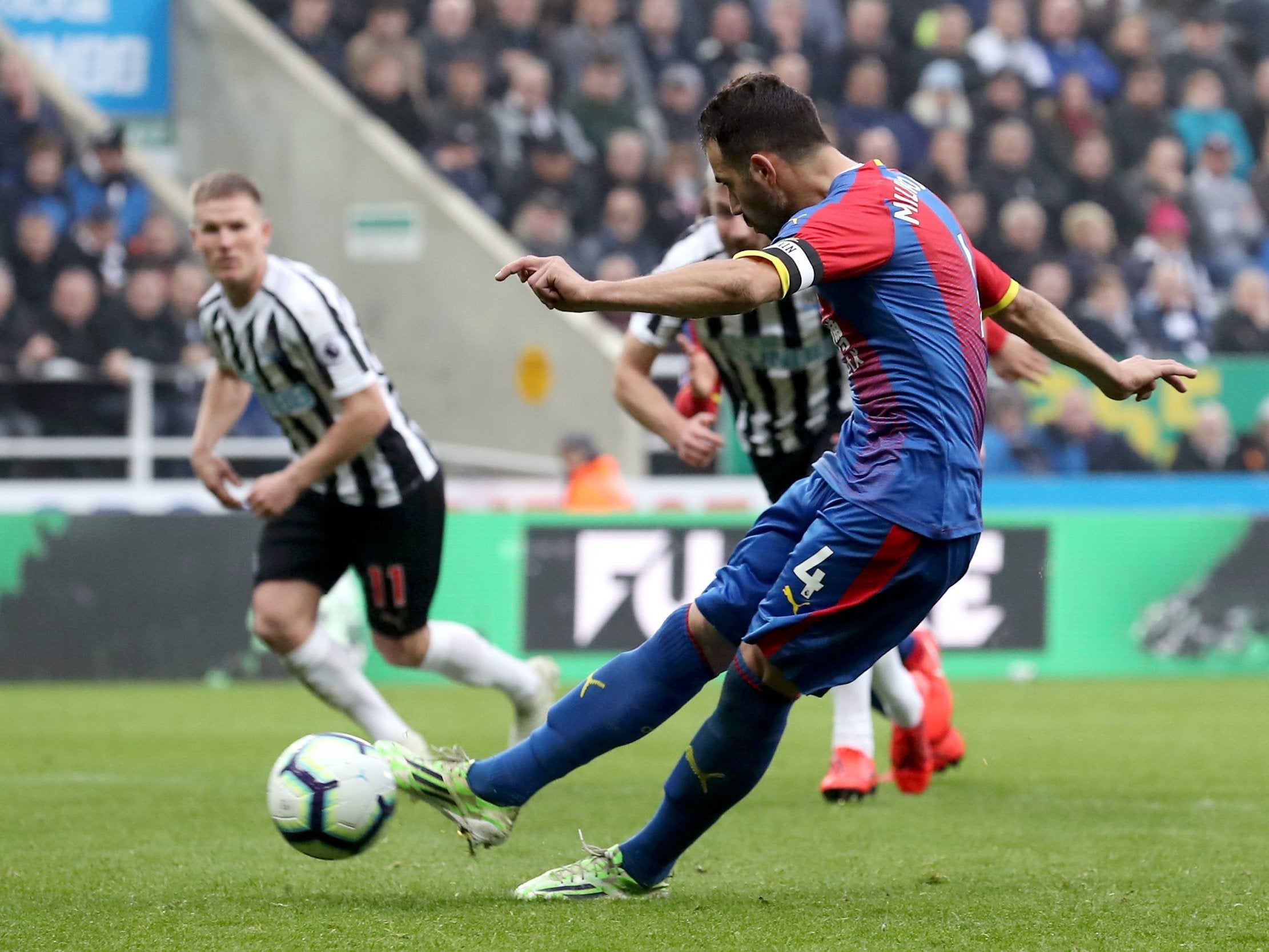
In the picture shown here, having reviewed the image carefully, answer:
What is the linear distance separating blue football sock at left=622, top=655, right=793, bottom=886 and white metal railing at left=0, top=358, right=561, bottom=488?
825 centimetres

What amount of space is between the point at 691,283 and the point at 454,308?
34.7ft

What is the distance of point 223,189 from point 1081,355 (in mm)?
3150

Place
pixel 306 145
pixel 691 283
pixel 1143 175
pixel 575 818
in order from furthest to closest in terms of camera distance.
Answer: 1. pixel 1143 175
2. pixel 306 145
3. pixel 575 818
4. pixel 691 283

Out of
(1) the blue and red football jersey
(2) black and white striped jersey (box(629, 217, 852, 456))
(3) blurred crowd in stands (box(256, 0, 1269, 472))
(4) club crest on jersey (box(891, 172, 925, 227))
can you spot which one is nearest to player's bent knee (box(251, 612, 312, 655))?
(2) black and white striped jersey (box(629, 217, 852, 456))

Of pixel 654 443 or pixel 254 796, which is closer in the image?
pixel 254 796

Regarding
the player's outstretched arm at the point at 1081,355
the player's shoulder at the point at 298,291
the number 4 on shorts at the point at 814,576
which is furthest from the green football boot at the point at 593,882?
the player's shoulder at the point at 298,291

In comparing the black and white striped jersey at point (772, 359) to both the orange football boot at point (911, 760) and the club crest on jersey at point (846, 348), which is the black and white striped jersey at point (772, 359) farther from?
the club crest on jersey at point (846, 348)

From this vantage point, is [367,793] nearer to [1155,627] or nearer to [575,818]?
[575,818]

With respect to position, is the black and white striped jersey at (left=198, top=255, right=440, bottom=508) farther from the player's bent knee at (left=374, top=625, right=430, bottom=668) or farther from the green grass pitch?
the green grass pitch

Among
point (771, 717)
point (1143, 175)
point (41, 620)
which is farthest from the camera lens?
point (1143, 175)

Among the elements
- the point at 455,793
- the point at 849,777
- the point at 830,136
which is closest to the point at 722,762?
the point at 455,793

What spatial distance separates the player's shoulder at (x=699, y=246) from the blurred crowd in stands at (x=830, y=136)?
22.1 feet

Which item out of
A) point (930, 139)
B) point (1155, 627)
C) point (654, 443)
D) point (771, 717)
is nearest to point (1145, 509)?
point (1155, 627)

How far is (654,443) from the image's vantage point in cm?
1330
